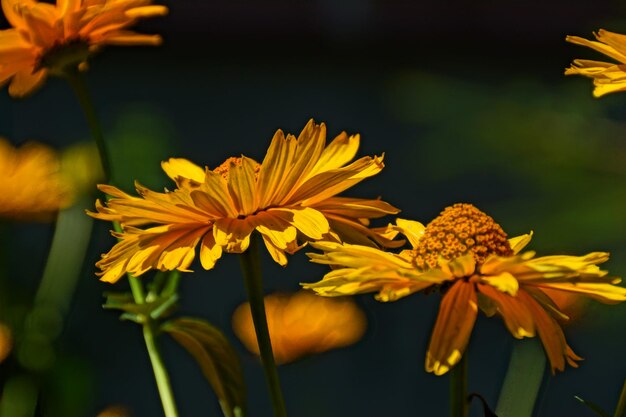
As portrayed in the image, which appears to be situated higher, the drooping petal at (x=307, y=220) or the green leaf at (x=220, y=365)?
the drooping petal at (x=307, y=220)

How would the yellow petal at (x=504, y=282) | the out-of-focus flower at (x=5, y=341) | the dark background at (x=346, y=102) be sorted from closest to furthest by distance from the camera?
1. the yellow petal at (x=504, y=282)
2. the out-of-focus flower at (x=5, y=341)
3. the dark background at (x=346, y=102)

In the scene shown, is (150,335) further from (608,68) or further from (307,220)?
(608,68)

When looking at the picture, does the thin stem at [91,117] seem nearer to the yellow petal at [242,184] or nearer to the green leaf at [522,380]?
the yellow petal at [242,184]

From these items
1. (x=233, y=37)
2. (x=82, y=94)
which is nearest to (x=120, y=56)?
(x=233, y=37)

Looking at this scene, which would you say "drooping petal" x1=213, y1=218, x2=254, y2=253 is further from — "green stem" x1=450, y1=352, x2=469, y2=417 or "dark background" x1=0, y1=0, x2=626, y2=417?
"dark background" x1=0, y1=0, x2=626, y2=417

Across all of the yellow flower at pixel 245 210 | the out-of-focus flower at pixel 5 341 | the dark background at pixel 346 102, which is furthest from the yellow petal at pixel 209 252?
the dark background at pixel 346 102

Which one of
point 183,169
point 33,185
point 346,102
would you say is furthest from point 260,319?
point 346,102

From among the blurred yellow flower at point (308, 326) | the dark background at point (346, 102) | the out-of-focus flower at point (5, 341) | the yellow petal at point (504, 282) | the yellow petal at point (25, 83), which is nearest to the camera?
the yellow petal at point (504, 282)

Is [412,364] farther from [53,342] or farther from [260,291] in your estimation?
[260,291]
